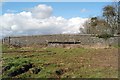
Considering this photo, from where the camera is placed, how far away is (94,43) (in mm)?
24328

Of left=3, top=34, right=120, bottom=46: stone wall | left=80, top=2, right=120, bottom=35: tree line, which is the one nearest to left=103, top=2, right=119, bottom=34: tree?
left=80, top=2, right=120, bottom=35: tree line

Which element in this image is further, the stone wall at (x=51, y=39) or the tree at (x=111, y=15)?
the tree at (x=111, y=15)

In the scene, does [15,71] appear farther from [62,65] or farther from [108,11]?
[108,11]

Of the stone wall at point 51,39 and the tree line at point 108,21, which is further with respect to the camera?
the tree line at point 108,21

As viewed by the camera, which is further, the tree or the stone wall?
the tree

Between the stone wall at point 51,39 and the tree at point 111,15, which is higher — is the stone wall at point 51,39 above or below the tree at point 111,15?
below

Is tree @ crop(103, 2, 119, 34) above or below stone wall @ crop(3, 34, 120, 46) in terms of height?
above

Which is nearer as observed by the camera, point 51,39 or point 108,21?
point 51,39

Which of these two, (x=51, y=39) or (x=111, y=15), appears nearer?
(x=51, y=39)

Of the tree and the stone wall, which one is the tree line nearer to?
the tree

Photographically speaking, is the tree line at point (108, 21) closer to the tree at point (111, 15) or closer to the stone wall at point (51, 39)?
the tree at point (111, 15)

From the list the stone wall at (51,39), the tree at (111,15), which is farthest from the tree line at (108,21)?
the stone wall at (51,39)

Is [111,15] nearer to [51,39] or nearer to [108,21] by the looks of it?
[108,21]

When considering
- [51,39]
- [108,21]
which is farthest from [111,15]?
[51,39]
